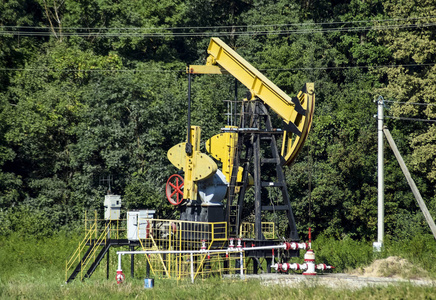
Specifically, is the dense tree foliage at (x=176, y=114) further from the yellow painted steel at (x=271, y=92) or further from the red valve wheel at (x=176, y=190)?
the yellow painted steel at (x=271, y=92)

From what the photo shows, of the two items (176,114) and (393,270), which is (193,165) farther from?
(176,114)

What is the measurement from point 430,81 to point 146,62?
60.0ft

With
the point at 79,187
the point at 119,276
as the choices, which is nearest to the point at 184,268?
the point at 119,276

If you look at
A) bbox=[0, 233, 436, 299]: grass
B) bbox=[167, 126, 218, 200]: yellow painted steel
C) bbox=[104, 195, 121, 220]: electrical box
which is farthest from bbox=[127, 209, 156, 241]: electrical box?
bbox=[0, 233, 436, 299]: grass

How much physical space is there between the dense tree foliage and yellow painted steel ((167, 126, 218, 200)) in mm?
12829

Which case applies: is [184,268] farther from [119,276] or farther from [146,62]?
[146,62]

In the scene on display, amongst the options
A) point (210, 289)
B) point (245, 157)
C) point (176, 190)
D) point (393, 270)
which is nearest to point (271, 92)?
point (245, 157)

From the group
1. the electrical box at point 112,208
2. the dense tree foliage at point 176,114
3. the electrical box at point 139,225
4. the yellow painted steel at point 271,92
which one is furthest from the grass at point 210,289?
the dense tree foliage at point 176,114

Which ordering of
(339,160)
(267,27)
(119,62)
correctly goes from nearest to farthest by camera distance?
(339,160) < (119,62) < (267,27)

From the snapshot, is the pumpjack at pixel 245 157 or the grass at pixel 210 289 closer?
the grass at pixel 210 289

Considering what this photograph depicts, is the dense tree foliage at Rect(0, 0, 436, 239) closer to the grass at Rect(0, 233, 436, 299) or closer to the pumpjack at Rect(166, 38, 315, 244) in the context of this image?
the grass at Rect(0, 233, 436, 299)

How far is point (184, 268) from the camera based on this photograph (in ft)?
81.4

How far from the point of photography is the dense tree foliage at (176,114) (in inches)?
1510

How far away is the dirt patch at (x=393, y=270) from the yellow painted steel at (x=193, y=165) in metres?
5.50
